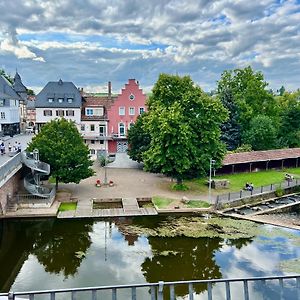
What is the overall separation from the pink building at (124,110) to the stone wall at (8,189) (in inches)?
776

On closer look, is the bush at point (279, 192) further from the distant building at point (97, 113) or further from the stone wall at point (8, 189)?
the stone wall at point (8, 189)

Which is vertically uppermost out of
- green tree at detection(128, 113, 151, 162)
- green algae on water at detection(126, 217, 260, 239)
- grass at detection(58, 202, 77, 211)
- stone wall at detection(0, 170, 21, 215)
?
green tree at detection(128, 113, 151, 162)

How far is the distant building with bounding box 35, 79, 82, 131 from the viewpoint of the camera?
50281 mm

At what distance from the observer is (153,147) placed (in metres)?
35.0

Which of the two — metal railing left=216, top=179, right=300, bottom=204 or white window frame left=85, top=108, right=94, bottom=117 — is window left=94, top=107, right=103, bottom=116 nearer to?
white window frame left=85, top=108, right=94, bottom=117

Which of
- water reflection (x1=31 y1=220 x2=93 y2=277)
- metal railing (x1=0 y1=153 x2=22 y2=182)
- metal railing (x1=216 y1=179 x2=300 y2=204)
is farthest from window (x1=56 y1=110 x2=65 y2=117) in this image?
metal railing (x1=216 y1=179 x2=300 y2=204)

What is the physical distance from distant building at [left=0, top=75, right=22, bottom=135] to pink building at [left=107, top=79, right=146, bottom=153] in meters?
13.1

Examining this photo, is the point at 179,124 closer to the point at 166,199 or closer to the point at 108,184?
the point at 166,199

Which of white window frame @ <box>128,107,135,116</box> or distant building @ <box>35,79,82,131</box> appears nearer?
distant building @ <box>35,79,82,131</box>

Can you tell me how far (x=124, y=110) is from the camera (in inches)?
2000

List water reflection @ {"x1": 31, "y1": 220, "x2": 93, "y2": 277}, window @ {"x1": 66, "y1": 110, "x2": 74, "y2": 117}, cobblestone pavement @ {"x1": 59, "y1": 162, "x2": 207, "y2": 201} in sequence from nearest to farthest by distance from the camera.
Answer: water reflection @ {"x1": 31, "y1": 220, "x2": 93, "y2": 277} < cobblestone pavement @ {"x1": 59, "y1": 162, "x2": 207, "y2": 201} < window @ {"x1": 66, "y1": 110, "x2": 74, "y2": 117}

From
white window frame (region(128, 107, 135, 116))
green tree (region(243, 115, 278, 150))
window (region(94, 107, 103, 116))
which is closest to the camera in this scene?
green tree (region(243, 115, 278, 150))

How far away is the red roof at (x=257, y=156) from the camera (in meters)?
42.7

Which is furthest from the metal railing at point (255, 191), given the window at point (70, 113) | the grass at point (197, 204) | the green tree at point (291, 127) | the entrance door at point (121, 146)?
the window at point (70, 113)
